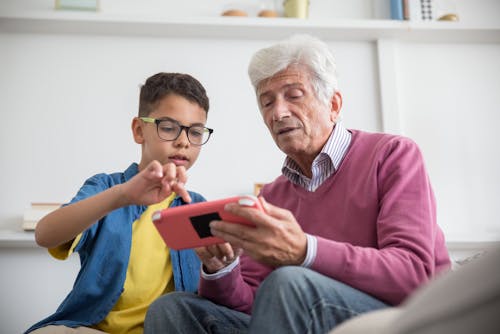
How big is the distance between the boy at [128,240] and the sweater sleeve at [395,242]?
529 mm

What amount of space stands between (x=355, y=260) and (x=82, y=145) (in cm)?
196

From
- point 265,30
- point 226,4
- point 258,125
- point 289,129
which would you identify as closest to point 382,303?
point 289,129

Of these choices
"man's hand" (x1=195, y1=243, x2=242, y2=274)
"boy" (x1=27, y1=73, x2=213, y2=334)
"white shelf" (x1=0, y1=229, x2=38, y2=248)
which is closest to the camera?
"man's hand" (x1=195, y1=243, x2=242, y2=274)

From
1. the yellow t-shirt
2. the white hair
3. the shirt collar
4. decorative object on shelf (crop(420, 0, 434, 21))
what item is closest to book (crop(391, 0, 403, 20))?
decorative object on shelf (crop(420, 0, 434, 21))

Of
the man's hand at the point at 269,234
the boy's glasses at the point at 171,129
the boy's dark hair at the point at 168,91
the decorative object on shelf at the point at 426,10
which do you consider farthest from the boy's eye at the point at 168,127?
the decorative object on shelf at the point at 426,10

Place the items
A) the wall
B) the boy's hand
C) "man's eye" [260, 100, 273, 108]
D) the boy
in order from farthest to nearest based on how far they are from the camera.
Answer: the wall
"man's eye" [260, 100, 273, 108]
the boy
the boy's hand

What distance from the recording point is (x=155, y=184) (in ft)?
4.10

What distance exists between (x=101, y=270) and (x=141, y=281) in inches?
5.0

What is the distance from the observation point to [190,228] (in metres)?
1.16

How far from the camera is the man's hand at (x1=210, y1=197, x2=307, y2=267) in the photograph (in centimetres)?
104

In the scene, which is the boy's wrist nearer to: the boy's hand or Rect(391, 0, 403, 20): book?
the boy's hand

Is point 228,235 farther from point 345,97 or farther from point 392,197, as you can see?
point 345,97

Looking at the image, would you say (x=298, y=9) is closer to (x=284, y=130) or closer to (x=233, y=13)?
(x=233, y=13)

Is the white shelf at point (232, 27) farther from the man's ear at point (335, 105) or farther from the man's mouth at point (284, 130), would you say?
the man's mouth at point (284, 130)
